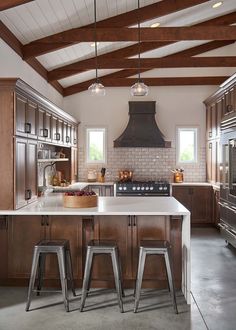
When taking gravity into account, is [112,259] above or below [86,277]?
above

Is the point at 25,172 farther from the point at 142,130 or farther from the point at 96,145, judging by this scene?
the point at 96,145

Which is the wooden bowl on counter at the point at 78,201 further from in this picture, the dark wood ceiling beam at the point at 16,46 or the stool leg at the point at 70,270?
the dark wood ceiling beam at the point at 16,46

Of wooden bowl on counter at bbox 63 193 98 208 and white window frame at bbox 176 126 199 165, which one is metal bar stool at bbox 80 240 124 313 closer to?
wooden bowl on counter at bbox 63 193 98 208

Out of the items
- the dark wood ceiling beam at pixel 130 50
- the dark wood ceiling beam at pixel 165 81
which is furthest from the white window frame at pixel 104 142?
the dark wood ceiling beam at pixel 130 50

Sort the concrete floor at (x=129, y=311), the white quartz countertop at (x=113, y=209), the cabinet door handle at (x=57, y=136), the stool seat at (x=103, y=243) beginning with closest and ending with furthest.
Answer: the concrete floor at (x=129, y=311) → the stool seat at (x=103, y=243) → the white quartz countertop at (x=113, y=209) → the cabinet door handle at (x=57, y=136)

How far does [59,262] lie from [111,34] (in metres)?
3.19

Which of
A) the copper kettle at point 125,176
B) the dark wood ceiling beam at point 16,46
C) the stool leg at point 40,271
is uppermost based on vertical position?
the dark wood ceiling beam at point 16,46

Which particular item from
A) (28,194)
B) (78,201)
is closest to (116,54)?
(28,194)

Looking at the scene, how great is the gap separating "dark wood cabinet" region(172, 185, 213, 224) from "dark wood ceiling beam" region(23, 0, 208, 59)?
137 inches

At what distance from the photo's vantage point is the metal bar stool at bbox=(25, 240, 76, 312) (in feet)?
11.1

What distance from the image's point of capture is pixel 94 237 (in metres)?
3.91

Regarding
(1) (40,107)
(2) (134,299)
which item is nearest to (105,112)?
(1) (40,107)

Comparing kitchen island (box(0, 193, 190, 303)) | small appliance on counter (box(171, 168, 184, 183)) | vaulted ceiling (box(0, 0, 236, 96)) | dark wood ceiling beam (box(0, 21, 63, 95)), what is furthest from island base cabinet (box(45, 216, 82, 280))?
small appliance on counter (box(171, 168, 184, 183))

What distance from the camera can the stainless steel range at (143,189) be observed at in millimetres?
7316
